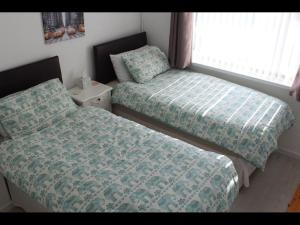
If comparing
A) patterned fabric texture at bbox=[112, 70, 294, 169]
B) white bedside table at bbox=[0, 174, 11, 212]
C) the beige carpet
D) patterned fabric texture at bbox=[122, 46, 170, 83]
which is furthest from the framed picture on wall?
the beige carpet

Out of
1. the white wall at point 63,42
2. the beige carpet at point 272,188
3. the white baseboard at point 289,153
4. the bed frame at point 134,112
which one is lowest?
the beige carpet at point 272,188

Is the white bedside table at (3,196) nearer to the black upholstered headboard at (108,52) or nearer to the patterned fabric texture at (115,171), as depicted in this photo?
the patterned fabric texture at (115,171)

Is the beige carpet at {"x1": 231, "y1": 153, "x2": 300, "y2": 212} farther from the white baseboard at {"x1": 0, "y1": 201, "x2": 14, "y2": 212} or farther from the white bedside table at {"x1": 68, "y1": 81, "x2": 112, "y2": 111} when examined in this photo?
the white baseboard at {"x1": 0, "y1": 201, "x2": 14, "y2": 212}

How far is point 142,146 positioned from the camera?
219 centimetres

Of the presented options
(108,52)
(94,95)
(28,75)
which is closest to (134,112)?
(94,95)

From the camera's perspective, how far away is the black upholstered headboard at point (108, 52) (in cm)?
319

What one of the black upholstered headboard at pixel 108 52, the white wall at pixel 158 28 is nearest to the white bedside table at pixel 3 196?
the black upholstered headboard at pixel 108 52

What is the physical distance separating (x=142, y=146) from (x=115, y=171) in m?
0.33

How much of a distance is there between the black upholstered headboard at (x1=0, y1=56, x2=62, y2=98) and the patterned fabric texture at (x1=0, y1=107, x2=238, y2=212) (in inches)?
18.8

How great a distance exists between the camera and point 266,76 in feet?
10.1

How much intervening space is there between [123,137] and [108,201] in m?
0.67

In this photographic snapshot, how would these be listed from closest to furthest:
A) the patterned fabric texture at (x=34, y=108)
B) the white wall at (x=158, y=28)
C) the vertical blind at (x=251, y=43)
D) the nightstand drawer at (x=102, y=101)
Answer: the patterned fabric texture at (x=34, y=108) → the vertical blind at (x=251, y=43) → the nightstand drawer at (x=102, y=101) → the white wall at (x=158, y=28)

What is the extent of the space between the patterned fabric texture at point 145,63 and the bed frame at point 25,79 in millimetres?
772
